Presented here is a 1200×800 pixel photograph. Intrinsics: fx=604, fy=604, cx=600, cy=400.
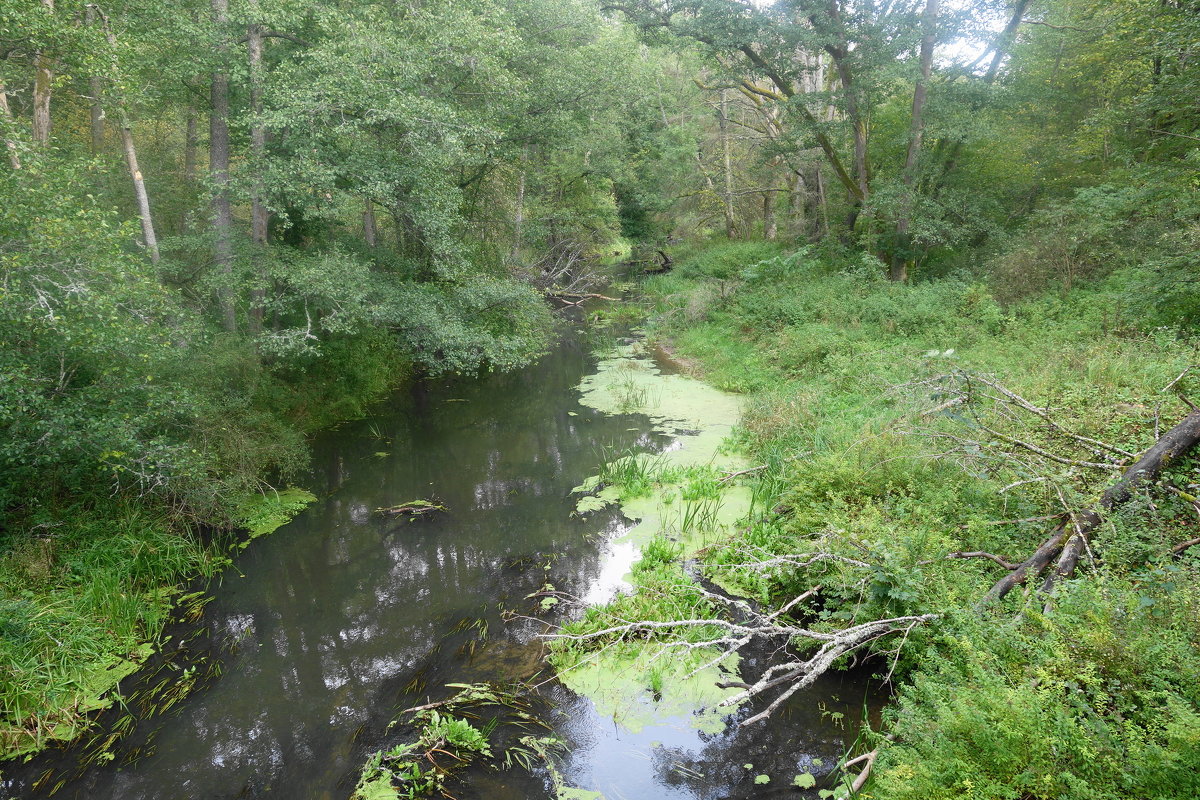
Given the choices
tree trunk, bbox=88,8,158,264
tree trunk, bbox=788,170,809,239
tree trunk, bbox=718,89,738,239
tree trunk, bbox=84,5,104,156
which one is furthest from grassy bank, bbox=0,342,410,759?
tree trunk, bbox=718,89,738,239

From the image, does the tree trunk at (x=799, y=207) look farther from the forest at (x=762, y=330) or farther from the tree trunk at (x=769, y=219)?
the forest at (x=762, y=330)

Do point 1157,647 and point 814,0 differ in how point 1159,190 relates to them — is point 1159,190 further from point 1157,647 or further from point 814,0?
point 1157,647

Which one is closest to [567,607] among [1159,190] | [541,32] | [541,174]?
[1159,190]

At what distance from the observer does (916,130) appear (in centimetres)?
1153

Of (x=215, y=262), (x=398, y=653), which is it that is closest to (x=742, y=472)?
(x=398, y=653)

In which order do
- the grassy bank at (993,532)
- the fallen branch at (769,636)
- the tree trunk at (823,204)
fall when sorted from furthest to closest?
the tree trunk at (823,204) → the fallen branch at (769,636) → the grassy bank at (993,532)

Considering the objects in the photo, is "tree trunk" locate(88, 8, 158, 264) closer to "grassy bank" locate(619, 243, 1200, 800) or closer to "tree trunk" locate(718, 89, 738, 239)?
"grassy bank" locate(619, 243, 1200, 800)

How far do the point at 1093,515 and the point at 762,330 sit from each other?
910cm

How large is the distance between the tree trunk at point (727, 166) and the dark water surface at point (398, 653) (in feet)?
41.9

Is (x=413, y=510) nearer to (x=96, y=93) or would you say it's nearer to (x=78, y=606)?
(x=78, y=606)

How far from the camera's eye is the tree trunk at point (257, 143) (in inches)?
320

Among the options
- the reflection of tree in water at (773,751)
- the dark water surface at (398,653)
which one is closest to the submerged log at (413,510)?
the dark water surface at (398,653)

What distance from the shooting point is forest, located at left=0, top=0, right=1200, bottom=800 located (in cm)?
355

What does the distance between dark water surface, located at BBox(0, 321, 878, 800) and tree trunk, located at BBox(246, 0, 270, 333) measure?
3.04m
